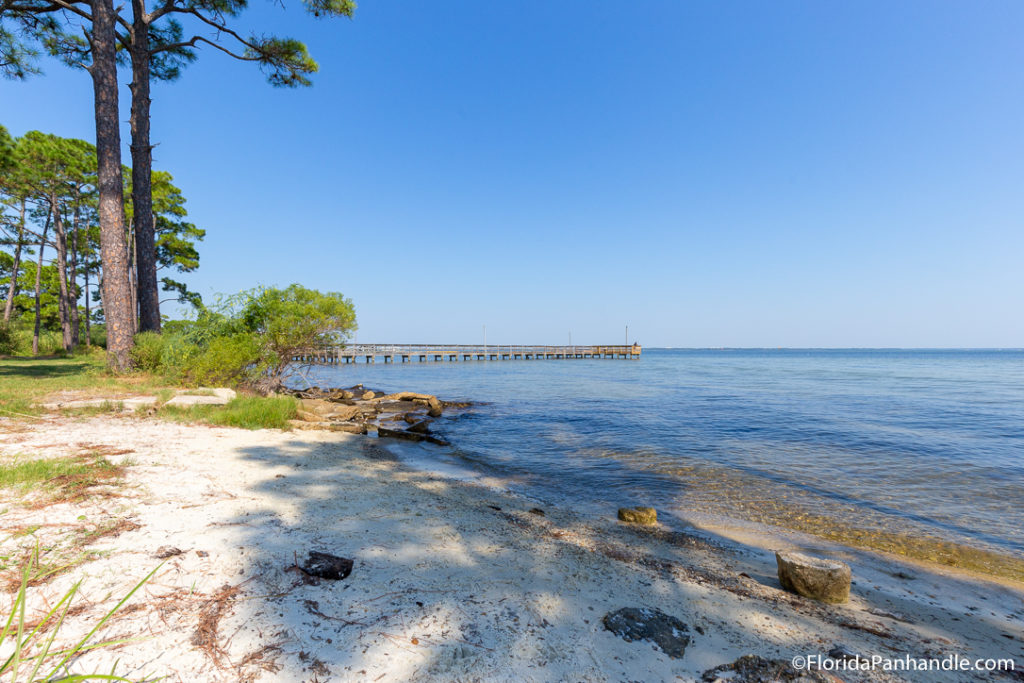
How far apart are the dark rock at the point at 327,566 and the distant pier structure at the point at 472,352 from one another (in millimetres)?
31680

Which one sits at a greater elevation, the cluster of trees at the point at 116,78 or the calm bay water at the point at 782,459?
the cluster of trees at the point at 116,78

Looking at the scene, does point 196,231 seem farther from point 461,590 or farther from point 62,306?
point 461,590

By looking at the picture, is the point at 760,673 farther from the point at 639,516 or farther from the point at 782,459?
the point at 782,459

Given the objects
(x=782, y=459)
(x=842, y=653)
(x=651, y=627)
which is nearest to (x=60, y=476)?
(x=651, y=627)

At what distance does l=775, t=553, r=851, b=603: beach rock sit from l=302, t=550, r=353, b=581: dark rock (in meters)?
3.80

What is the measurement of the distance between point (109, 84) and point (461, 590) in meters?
15.3

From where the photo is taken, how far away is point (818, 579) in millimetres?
3572

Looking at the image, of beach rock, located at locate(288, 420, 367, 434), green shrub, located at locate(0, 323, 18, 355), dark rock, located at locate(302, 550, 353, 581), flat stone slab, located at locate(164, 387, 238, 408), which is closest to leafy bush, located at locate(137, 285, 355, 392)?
flat stone slab, located at locate(164, 387, 238, 408)

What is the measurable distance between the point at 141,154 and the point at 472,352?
4710 centimetres

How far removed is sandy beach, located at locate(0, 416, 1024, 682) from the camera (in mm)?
2160

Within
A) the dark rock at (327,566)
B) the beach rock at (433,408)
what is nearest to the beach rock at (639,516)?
the dark rock at (327,566)

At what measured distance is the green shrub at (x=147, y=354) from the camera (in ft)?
36.2

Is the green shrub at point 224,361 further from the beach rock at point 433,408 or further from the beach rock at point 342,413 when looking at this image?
the beach rock at point 433,408

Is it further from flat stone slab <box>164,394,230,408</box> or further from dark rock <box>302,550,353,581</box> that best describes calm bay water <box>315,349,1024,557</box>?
flat stone slab <box>164,394,230,408</box>
